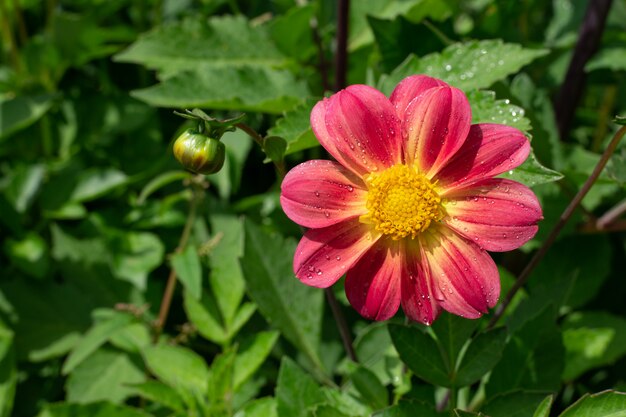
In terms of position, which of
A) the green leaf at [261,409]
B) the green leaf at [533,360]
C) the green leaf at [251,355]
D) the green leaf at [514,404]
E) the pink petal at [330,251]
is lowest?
the green leaf at [251,355]

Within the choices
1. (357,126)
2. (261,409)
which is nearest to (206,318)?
(261,409)

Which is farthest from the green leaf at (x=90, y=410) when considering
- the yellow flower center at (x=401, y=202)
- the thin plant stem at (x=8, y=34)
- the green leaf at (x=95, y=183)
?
the thin plant stem at (x=8, y=34)

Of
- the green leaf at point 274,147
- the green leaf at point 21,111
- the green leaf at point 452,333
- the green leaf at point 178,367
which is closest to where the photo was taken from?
the green leaf at point 274,147

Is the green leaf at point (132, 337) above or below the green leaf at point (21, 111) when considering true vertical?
below

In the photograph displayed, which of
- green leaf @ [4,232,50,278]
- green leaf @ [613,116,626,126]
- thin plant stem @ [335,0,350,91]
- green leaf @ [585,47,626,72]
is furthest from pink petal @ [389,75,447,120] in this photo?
green leaf @ [4,232,50,278]

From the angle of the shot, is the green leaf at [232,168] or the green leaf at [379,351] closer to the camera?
the green leaf at [379,351]

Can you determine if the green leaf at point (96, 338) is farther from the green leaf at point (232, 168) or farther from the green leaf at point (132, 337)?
the green leaf at point (232, 168)

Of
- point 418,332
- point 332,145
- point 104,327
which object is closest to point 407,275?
point 418,332

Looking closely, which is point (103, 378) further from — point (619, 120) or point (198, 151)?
point (619, 120)
